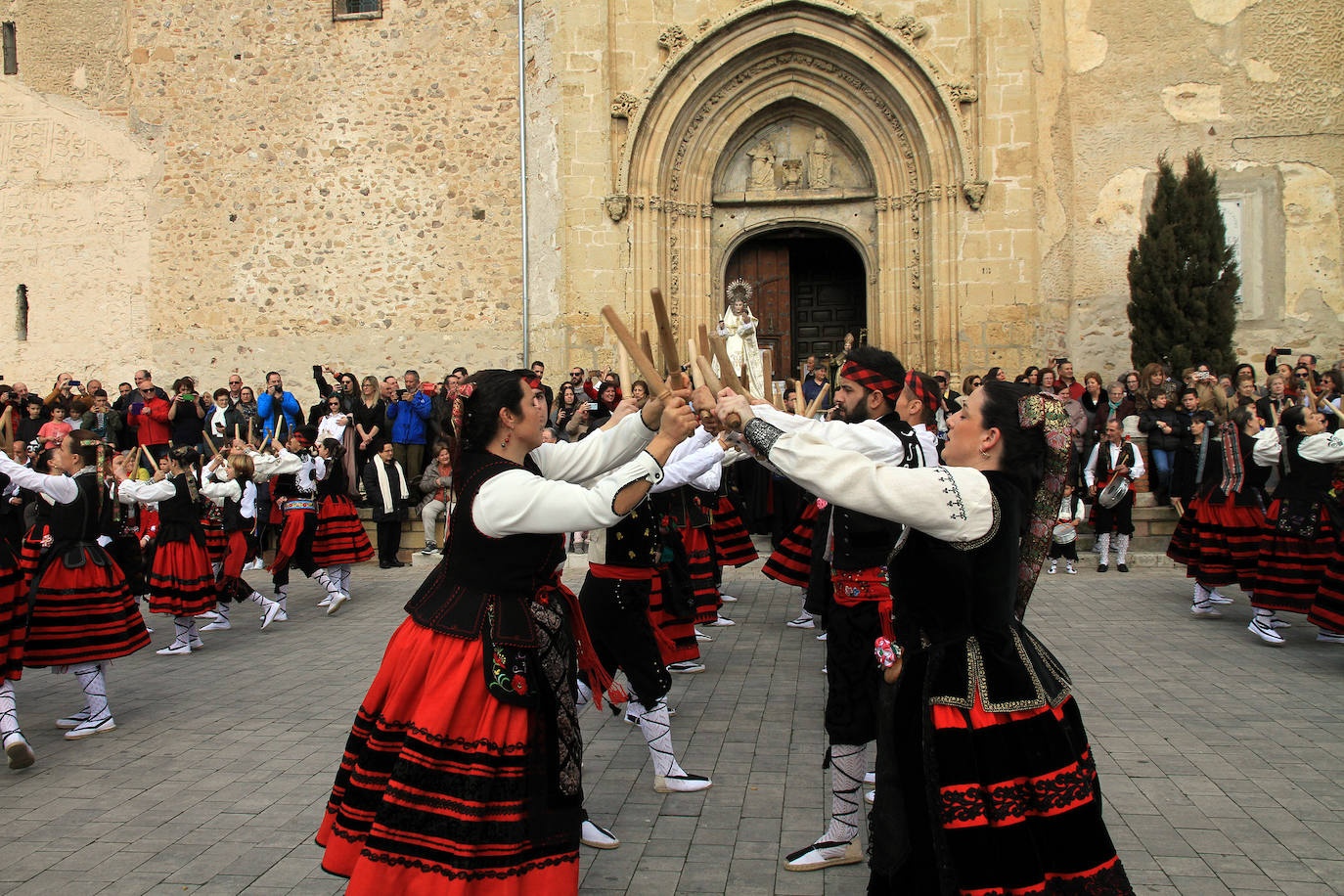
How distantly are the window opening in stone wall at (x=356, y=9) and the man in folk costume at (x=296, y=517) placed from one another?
9.99m

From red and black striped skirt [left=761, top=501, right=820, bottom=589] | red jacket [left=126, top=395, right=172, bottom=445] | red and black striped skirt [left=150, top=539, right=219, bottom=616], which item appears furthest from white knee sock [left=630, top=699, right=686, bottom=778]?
red jacket [left=126, top=395, right=172, bottom=445]

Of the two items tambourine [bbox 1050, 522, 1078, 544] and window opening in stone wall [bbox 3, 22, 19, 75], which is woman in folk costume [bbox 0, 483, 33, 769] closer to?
tambourine [bbox 1050, 522, 1078, 544]

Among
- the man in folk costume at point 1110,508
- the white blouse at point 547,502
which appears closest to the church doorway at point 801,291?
the man in folk costume at point 1110,508

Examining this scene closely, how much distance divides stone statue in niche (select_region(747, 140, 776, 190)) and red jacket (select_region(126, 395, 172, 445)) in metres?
9.73

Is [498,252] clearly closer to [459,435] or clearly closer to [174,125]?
[174,125]

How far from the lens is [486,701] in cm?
310

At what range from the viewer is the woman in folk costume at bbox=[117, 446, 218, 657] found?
8.19 metres

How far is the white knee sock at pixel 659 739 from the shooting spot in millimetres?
4887

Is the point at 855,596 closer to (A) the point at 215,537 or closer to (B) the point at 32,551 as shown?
(B) the point at 32,551

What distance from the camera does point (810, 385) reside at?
13133mm

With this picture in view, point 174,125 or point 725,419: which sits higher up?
point 174,125

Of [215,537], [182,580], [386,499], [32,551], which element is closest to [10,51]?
[386,499]

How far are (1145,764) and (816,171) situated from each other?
1318cm

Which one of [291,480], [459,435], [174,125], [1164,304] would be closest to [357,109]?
[174,125]
